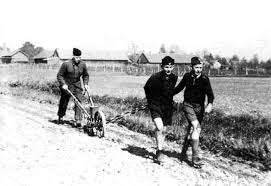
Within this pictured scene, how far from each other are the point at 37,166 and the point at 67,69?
4.43m

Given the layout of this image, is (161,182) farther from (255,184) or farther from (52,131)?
(52,131)

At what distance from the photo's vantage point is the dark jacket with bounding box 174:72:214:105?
21.7 feet

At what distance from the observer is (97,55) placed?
261 feet

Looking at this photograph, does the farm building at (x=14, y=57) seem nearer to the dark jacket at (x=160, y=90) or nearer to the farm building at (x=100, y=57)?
the farm building at (x=100, y=57)

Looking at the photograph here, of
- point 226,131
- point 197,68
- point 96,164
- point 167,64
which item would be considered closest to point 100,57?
point 226,131

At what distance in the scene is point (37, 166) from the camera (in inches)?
235

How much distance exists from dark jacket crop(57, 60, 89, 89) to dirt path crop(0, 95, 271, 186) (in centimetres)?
145

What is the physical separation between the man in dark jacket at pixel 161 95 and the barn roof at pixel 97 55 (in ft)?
234

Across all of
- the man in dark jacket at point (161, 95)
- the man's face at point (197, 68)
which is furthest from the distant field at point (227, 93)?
the man's face at point (197, 68)

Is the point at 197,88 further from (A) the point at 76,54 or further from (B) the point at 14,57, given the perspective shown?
(B) the point at 14,57

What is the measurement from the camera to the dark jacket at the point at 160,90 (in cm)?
673

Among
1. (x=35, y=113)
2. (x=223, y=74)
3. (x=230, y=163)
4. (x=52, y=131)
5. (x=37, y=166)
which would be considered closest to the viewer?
(x=37, y=166)

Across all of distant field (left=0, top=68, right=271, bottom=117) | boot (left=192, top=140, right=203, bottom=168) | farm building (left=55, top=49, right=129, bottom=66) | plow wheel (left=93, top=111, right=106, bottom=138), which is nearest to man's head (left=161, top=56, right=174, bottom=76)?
boot (left=192, top=140, right=203, bottom=168)

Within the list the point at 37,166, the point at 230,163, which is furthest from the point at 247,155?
the point at 37,166
